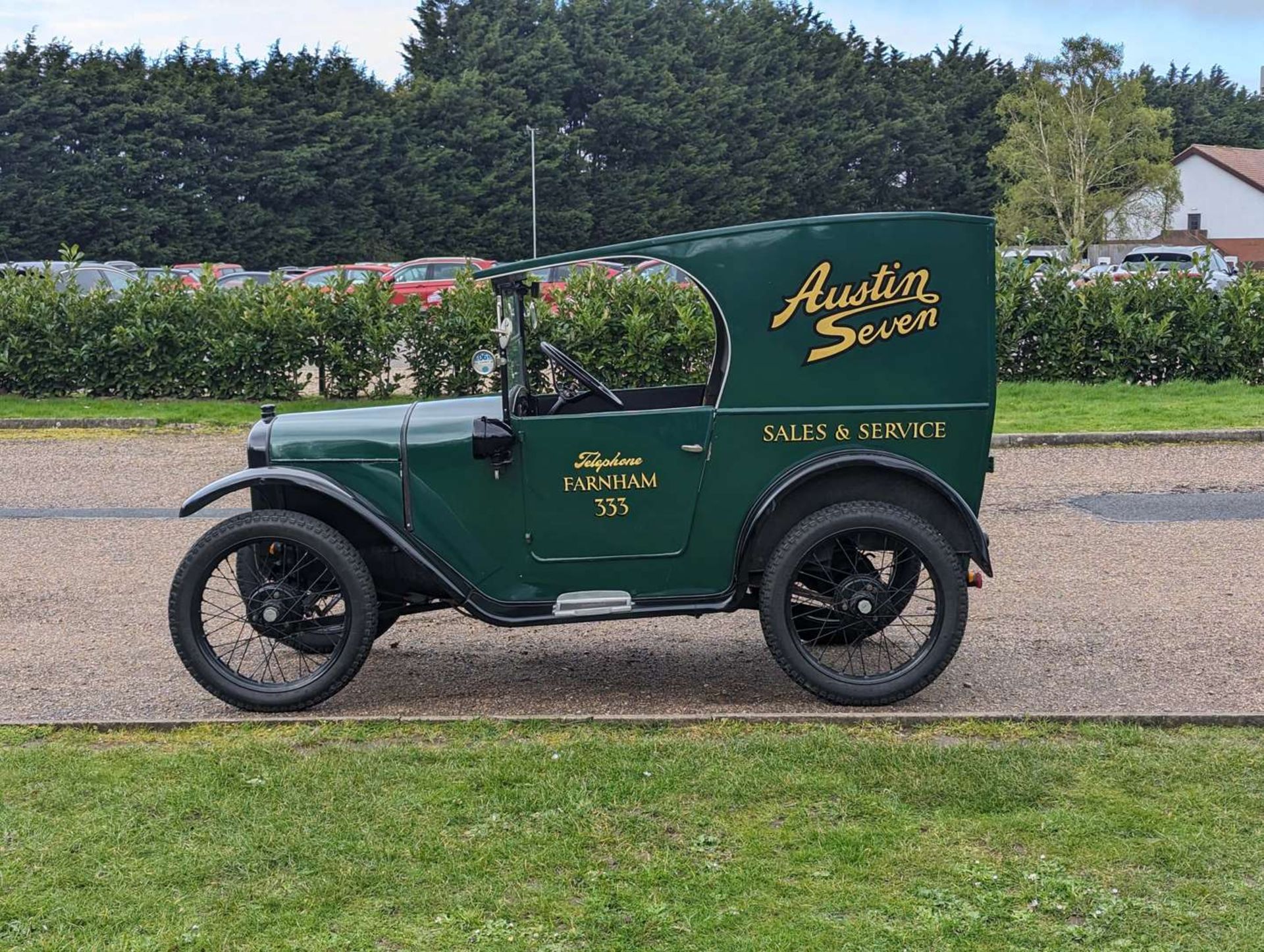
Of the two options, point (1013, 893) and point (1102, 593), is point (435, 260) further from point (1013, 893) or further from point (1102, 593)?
point (1013, 893)

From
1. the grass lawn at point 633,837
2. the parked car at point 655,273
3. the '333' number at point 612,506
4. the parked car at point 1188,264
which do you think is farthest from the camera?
the parked car at point 1188,264

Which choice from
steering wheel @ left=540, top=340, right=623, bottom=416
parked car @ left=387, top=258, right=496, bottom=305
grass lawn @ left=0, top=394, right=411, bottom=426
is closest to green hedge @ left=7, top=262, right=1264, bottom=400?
grass lawn @ left=0, top=394, right=411, bottom=426

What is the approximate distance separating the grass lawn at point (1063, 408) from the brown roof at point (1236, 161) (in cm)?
4620

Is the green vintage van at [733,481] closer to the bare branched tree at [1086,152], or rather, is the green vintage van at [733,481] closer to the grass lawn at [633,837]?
the grass lawn at [633,837]

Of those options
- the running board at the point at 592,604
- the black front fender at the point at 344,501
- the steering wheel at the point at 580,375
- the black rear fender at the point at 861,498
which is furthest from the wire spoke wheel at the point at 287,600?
the black rear fender at the point at 861,498

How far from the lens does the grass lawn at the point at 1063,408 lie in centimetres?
1279

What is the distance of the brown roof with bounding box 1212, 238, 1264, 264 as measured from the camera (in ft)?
171

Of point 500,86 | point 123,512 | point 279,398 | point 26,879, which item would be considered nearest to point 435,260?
point 279,398

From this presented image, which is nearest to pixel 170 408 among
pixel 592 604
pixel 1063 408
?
pixel 1063 408

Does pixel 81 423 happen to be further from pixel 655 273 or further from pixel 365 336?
pixel 655 273

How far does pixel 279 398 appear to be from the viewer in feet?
49.8

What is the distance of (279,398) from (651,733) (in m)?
11.3

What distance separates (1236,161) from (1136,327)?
49558 millimetres

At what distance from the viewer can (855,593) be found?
521cm
